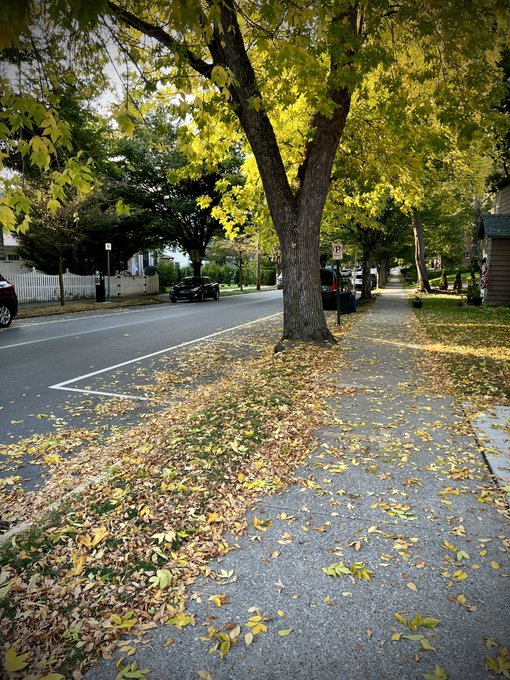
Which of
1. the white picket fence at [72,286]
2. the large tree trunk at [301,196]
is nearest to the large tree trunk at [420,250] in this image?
the white picket fence at [72,286]

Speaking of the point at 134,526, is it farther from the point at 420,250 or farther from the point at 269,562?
the point at 420,250

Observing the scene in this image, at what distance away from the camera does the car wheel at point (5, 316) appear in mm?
13898

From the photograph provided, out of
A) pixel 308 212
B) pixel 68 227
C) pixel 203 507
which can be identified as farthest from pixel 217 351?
pixel 68 227

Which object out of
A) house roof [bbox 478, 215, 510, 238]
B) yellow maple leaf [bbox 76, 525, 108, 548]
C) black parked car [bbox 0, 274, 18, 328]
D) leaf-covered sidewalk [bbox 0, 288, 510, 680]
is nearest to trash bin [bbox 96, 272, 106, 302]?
black parked car [bbox 0, 274, 18, 328]

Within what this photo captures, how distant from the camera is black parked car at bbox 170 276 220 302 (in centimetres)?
2708

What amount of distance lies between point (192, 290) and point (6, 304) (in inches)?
545

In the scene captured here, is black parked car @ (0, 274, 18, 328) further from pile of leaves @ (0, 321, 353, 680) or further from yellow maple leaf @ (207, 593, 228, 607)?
yellow maple leaf @ (207, 593, 228, 607)

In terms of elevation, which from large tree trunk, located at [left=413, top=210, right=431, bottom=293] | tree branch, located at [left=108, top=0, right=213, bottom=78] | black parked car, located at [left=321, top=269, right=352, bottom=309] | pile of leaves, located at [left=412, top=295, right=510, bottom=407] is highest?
tree branch, located at [left=108, top=0, right=213, bottom=78]

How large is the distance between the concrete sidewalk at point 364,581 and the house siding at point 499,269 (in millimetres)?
18229

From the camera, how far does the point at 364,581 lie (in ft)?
8.74

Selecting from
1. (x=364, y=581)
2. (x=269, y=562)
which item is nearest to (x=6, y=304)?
(x=269, y=562)

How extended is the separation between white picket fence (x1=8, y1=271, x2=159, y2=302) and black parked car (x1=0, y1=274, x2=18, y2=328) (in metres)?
8.56

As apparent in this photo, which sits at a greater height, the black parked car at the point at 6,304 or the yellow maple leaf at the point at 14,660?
the black parked car at the point at 6,304

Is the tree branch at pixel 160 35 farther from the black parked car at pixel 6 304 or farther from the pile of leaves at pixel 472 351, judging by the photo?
the black parked car at pixel 6 304
